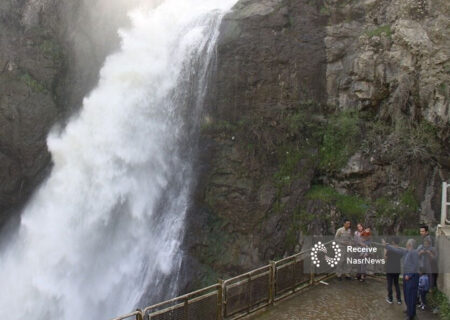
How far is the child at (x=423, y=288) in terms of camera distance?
773cm

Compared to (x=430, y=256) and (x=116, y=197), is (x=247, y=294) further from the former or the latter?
(x=116, y=197)

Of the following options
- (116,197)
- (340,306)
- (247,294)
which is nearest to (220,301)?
(247,294)

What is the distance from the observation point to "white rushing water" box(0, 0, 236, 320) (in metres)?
13.2

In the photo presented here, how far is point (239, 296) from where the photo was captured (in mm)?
7945

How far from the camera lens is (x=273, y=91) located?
1470 cm

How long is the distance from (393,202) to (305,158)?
3.12 meters

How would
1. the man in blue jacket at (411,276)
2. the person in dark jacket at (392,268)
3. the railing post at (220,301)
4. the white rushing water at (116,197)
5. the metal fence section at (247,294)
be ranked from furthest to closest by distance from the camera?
the white rushing water at (116,197) → the person in dark jacket at (392,268) → the metal fence section at (247,294) → the railing post at (220,301) → the man in blue jacket at (411,276)

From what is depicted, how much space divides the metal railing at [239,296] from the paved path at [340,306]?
22cm

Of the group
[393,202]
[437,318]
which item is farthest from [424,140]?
[437,318]

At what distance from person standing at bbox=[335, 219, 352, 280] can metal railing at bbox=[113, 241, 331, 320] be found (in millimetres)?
675

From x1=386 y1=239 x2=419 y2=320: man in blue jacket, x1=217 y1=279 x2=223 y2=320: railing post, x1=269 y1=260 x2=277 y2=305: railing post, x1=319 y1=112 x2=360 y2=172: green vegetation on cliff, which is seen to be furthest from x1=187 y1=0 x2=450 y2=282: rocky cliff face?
x1=217 y1=279 x2=223 y2=320: railing post

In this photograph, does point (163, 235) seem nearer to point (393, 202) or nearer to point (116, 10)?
point (393, 202)

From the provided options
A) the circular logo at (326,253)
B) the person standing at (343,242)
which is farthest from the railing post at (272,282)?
the person standing at (343,242)

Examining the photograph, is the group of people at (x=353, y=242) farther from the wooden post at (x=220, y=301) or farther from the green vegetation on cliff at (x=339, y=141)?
the green vegetation on cliff at (x=339, y=141)
